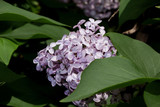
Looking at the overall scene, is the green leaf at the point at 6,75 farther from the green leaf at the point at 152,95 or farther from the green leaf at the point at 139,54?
the green leaf at the point at 152,95

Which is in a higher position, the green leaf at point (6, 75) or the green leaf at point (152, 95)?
the green leaf at point (6, 75)

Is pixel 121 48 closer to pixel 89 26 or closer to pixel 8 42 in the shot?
pixel 89 26

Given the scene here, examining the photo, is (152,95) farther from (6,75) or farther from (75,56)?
(6,75)

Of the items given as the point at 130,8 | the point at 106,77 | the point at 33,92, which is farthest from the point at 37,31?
the point at 106,77

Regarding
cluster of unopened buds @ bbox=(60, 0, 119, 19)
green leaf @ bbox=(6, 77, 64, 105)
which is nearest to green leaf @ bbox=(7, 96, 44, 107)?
green leaf @ bbox=(6, 77, 64, 105)

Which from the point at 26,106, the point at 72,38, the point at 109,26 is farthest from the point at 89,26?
the point at 109,26

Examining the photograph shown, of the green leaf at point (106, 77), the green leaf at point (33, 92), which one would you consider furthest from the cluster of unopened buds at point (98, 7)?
the green leaf at point (106, 77)

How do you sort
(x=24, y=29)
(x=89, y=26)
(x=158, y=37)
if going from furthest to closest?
(x=158, y=37)
(x=24, y=29)
(x=89, y=26)
